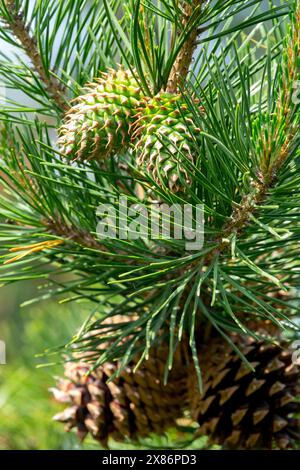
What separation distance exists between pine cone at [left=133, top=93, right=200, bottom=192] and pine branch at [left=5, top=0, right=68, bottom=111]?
151 millimetres

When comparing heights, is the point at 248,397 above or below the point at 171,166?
below

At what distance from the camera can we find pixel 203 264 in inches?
24.8

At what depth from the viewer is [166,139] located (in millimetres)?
529

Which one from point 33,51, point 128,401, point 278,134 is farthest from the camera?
point 128,401

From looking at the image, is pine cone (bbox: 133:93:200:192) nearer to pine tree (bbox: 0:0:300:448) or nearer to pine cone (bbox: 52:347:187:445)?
pine tree (bbox: 0:0:300:448)

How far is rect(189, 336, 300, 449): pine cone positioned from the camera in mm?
768

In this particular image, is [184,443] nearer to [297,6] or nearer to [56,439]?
[56,439]

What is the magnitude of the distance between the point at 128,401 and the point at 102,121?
1.28 feet

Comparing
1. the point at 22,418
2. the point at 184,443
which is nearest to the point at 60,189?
the point at 184,443

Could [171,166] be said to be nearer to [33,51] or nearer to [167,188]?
[167,188]

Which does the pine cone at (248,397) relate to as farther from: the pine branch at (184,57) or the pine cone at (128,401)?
the pine branch at (184,57)

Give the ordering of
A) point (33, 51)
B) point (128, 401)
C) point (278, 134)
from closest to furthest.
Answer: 1. point (278, 134)
2. point (33, 51)
3. point (128, 401)

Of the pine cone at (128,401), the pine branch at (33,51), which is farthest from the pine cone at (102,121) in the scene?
the pine cone at (128,401)

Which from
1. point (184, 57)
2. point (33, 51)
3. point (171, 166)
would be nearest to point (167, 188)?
point (171, 166)
